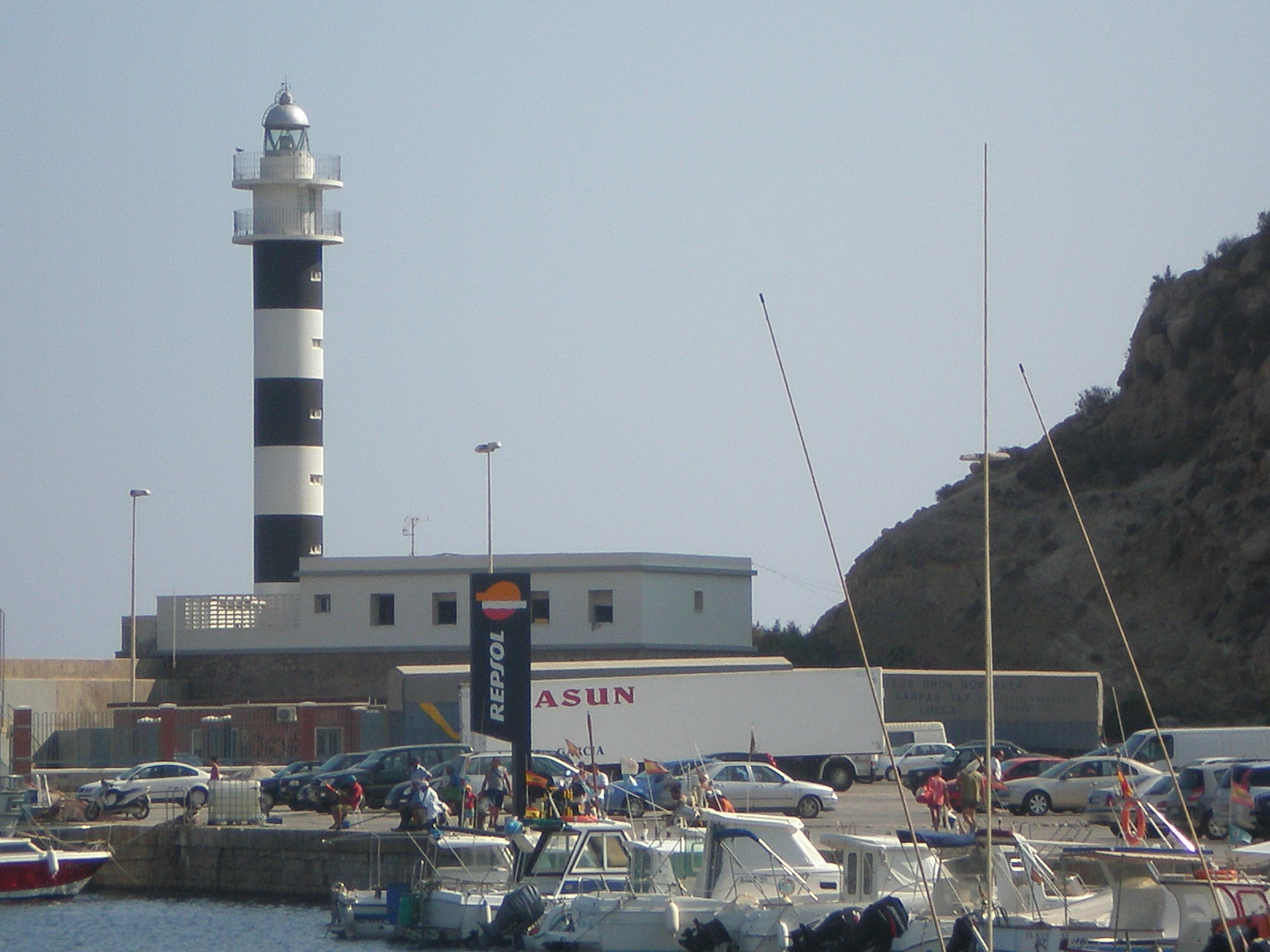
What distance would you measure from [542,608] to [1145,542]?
69.8ft

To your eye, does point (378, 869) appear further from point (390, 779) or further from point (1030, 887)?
point (1030, 887)

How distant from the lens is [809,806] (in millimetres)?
35562

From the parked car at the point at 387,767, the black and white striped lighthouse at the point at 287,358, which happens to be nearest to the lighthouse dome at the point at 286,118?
the black and white striped lighthouse at the point at 287,358

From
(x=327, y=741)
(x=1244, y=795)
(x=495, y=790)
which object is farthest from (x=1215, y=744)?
(x=327, y=741)

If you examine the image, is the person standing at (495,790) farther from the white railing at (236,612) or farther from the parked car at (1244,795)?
the white railing at (236,612)

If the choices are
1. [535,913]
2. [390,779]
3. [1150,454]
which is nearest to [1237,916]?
[535,913]

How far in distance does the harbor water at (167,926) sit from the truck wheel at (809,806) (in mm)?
8993

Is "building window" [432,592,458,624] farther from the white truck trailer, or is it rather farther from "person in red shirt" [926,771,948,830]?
"person in red shirt" [926,771,948,830]

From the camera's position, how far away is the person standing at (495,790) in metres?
32.4

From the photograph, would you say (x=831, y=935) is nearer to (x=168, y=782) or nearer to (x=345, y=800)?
(x=345, y=800)

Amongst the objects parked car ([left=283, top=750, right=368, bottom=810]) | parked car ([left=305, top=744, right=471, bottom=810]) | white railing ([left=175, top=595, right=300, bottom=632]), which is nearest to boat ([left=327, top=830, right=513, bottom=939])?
parked car ([left=305, top=744, right=471, bottom=810])

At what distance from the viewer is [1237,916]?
57.1 ft

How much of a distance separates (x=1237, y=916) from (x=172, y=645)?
4671 cm

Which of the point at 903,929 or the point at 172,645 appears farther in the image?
the point at 172,645
